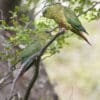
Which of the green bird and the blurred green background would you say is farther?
the blurred green background

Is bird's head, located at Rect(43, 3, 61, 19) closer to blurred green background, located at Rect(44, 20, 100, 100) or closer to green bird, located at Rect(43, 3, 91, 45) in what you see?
green bird, located at Rect(43, 3, 91, 45)

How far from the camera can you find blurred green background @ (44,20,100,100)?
955 centimetres

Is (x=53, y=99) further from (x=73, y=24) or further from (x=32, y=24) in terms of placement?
(x=73, y=24)

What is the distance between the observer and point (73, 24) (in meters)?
2.72

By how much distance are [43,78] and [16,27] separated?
185 centimetres

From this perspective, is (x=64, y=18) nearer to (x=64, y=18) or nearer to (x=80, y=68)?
(x=64, y=18)

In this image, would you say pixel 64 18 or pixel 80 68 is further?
pixel 80 68

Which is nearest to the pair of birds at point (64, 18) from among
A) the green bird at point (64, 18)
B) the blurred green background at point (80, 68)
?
the green bird at point (64, 18)

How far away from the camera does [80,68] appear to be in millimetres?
10328

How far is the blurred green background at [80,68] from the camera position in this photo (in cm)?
955

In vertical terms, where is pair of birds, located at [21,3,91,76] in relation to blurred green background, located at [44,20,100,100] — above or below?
above

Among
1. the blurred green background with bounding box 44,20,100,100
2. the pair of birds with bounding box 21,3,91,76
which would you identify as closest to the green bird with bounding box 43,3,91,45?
the pair of birds with bounding box 21,3,91,76

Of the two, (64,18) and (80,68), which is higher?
(64,18)

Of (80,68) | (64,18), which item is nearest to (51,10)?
(64,18)
